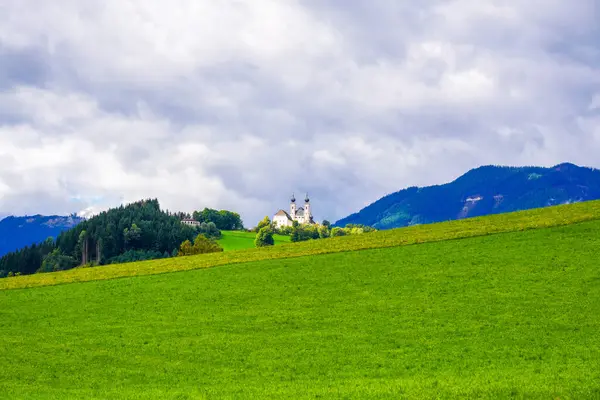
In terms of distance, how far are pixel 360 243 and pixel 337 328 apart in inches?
1253

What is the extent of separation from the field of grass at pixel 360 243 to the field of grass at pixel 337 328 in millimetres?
3024

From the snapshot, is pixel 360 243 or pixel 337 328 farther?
pixel 360 243

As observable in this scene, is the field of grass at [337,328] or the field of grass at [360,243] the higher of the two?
the field of grass at [360,243]

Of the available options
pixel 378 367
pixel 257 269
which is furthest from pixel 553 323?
pixel 257 269

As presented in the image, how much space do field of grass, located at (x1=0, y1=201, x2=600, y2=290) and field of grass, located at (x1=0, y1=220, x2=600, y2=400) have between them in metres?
3.02

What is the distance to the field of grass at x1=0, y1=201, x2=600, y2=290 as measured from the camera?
2768 inches

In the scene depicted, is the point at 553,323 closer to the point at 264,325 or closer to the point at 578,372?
the point at 578,372

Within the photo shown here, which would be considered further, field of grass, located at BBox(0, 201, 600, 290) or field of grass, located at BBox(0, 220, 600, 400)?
field of grass, located at BBox(0, 201, 600, 290)

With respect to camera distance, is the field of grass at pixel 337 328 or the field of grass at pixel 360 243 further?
the field of grass at pixel 360 243

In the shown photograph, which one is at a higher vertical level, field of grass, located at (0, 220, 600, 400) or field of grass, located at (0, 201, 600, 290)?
field of grass, located at (0, 201, 600, 290)

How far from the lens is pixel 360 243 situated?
246 feet

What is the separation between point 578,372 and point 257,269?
41.3m

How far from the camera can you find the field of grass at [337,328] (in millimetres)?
31938

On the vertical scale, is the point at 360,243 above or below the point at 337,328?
above
